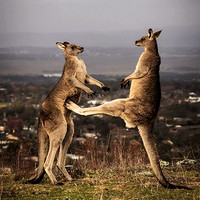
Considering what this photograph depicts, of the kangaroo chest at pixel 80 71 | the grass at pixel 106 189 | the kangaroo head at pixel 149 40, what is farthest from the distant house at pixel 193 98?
the kangaroo chest at pixel 80 71

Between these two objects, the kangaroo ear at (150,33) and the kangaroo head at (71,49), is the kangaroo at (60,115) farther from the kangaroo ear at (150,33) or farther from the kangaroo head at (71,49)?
the kangaroo ear at (150,33)

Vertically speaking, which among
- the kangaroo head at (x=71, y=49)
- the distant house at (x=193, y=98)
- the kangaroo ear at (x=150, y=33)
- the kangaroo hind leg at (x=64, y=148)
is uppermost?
the kangaroo ear at (x=150, y=33)

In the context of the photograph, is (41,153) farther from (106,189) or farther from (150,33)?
(150,33)

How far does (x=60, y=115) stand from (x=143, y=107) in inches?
70.8

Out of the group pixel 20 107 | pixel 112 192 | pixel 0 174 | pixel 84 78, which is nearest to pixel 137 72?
pixel 84 78

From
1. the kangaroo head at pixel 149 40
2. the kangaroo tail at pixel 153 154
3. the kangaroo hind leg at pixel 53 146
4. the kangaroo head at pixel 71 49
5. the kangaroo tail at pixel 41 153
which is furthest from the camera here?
the kangaroo head at pixel 71 49

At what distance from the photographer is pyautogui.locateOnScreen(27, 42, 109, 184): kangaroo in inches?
337

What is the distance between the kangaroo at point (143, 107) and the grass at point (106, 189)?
0.46 meters

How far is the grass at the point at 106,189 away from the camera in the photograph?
7457 millimetres

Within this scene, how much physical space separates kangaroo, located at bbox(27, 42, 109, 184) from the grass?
0.47 meters

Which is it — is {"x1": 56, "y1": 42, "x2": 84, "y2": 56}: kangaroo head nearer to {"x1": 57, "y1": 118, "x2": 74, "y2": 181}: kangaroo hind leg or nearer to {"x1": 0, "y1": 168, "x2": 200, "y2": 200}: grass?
{"x1": 57, "y1": 118, "x2": 74, "y2": 181}: kangaroo hind leg

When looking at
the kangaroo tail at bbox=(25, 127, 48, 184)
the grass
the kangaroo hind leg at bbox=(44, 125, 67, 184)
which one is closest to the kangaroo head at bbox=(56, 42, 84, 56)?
the kangaroo hind leg at bbox=(44, 125, 67, 184)

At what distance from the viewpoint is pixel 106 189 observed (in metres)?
8.04

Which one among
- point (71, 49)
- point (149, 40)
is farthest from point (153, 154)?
point (71, 49)
